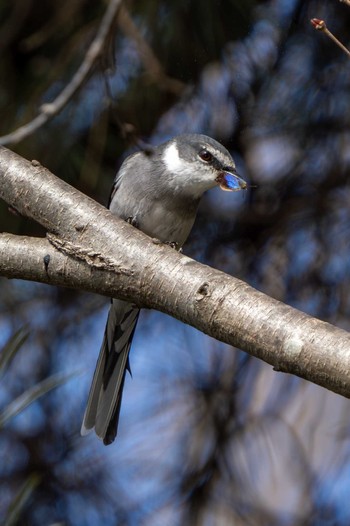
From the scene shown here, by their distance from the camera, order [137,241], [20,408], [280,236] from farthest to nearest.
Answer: [280,236], [137,241], [20,408]

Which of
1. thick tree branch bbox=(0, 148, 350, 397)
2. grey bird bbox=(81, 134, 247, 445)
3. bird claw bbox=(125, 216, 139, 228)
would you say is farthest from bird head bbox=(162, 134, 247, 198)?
thick tree branch bbox=(0, 148, 350, 397)

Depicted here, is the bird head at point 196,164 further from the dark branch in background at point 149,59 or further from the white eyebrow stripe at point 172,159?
the dark branch in background at point 149,59

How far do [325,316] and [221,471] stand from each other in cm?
61

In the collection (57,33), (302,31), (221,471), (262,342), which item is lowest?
(221,471)

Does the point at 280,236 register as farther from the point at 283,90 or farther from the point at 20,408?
the point at 20,408

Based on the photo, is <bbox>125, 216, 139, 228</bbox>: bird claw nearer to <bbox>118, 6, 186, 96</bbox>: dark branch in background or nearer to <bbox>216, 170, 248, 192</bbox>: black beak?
<bbox>216, 170, 248, 192</bbox>: black beak

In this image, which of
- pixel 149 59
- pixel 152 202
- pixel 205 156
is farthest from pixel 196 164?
pixel 149 59

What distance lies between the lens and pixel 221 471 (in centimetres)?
300

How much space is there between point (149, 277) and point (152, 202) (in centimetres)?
97

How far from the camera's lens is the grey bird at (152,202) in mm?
2645

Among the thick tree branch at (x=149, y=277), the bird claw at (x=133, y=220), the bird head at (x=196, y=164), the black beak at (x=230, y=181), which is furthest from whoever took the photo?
the bird claw at (x=133, y=220)

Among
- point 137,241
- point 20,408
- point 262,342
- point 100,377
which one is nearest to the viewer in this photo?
point 262,342

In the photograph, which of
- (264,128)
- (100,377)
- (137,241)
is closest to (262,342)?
(137,241)

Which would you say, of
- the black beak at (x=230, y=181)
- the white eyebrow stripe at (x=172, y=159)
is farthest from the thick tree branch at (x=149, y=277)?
the white eyebrow stripe at (x=172, y=159)
